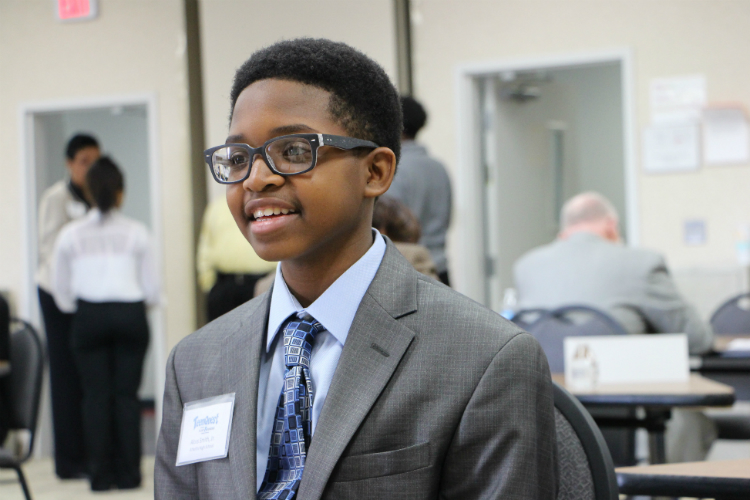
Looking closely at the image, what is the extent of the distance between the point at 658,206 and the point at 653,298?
2.00 metres

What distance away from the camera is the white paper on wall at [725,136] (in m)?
4.85

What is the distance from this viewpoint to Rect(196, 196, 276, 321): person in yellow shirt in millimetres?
4020

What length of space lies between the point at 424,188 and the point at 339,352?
2.46 meters

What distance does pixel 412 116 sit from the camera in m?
3.41

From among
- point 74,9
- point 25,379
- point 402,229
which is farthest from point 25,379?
point 74,9

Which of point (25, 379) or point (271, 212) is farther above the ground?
point (271, 212)

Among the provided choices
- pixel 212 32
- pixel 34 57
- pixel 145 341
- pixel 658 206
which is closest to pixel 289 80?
pixel 145 341

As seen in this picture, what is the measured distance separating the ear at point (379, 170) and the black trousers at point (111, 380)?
3.28 meters

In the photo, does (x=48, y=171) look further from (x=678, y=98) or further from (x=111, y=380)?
(x=678, y=98)

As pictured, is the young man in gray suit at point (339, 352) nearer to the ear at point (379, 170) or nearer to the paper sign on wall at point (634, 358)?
the ear at point (379, 170)

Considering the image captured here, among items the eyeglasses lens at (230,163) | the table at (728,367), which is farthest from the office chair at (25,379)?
the table at (728,367)

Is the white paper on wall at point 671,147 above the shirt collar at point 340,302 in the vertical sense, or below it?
above

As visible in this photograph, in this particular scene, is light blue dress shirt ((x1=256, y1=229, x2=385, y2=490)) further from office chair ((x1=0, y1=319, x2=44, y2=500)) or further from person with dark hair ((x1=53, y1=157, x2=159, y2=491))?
person with dark hair ((x1=53, y1=157, x2=159, y2=491))

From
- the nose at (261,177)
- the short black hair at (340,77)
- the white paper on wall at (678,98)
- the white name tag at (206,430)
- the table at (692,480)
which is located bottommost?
the table at (692,480)
